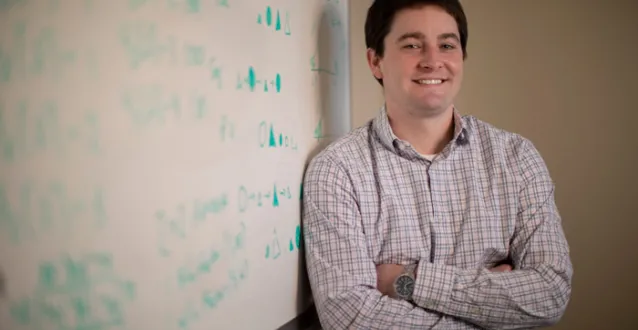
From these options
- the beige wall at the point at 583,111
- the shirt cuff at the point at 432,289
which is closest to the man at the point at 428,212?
the shirt cuff at the point at 432,289

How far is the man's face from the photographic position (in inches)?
54.7

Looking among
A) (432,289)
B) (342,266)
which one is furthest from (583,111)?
(342,266)

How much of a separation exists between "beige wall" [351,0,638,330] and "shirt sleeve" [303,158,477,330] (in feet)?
3.85

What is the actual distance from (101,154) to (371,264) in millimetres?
760

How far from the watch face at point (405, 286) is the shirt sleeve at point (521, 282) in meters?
0.02

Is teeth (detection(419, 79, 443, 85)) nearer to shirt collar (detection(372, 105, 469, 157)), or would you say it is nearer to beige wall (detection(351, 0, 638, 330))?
shirt collar (detection(372, 105, 469, 157))

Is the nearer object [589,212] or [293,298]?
[293,298]

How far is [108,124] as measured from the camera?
681 mm

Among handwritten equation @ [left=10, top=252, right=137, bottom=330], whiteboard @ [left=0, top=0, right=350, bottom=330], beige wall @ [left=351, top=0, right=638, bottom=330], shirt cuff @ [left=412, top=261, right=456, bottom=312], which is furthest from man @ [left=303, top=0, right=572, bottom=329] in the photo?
beige wall @ [left=351, top=0, right=638, bottom=330]

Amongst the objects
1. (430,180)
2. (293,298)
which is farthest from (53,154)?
(430,180)

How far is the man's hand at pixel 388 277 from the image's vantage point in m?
1.26

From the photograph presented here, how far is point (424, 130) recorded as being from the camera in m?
1.45

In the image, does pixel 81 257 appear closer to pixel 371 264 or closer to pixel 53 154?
pixel 53 154

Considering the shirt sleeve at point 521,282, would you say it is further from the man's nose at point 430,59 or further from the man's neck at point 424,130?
the man's nose at point 430,59
